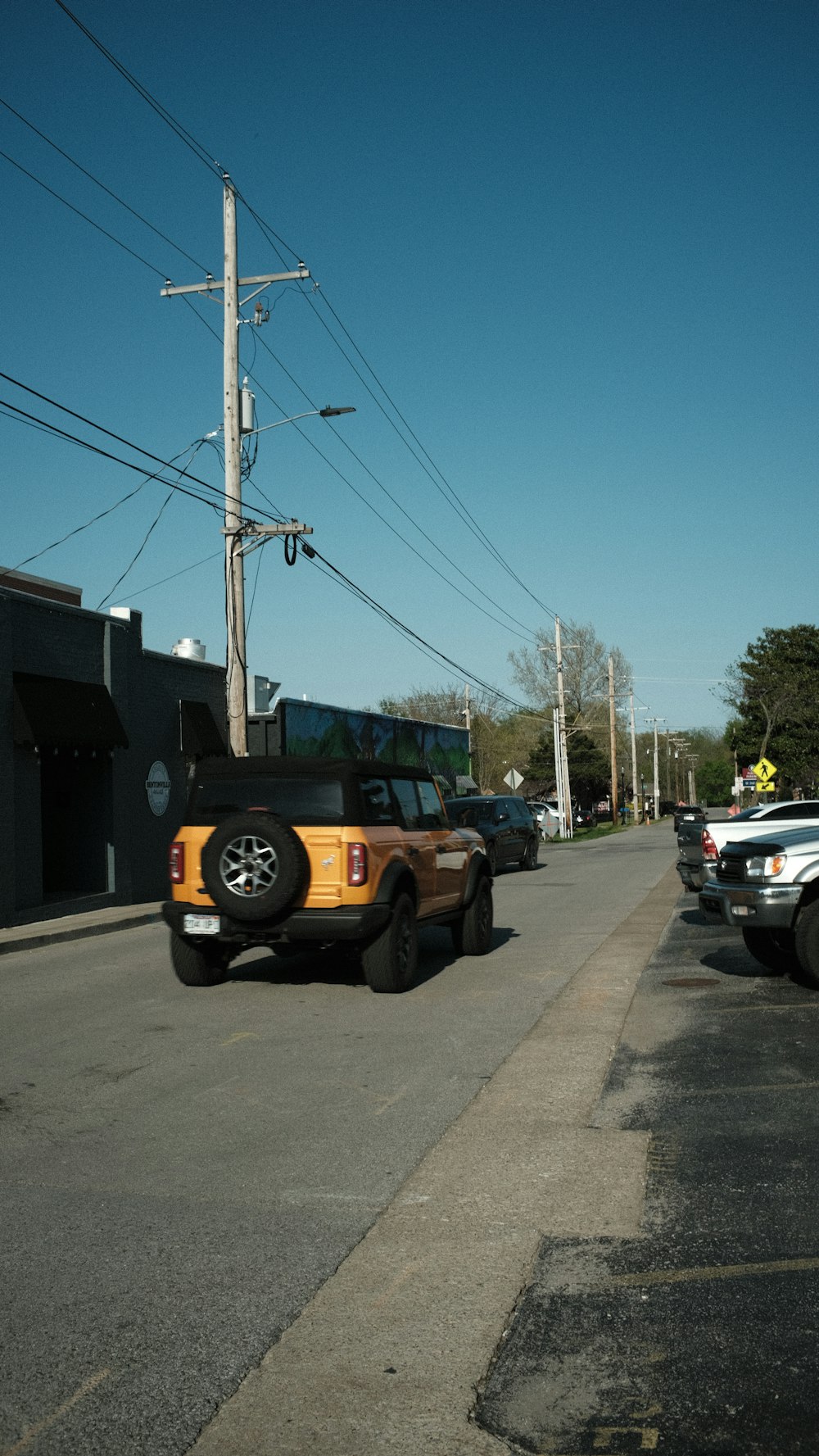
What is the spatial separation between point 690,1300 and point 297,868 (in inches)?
245

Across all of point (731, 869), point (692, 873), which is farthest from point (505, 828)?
point (731, 869)

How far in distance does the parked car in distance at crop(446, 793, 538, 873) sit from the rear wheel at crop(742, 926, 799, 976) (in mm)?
14741

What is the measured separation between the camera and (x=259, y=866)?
10086mm

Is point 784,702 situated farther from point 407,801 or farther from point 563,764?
point 407,801

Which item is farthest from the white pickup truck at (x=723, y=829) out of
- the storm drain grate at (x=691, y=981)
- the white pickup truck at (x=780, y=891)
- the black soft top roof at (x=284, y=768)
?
the black soft top roof at (x=284, y=768)

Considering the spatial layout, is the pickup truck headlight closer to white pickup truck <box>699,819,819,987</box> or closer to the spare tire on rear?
white pickup truck <box>699,819,819,987</box>

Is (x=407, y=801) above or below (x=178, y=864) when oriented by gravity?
above

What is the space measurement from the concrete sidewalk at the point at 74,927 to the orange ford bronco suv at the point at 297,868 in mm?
5806

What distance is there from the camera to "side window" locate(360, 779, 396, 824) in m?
10.7

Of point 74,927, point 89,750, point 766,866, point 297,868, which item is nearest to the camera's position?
point 297,868

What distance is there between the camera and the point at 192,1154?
5.87m

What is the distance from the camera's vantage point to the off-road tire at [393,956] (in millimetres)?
10359

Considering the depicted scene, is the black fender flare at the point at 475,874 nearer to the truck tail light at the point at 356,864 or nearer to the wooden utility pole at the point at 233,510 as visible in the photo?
the truck tail light at the point at 356,864

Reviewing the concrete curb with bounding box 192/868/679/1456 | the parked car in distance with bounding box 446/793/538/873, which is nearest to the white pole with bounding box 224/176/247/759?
the parked car in distance with bounding box 446/793/538/873
